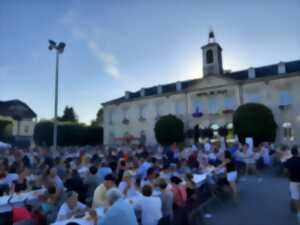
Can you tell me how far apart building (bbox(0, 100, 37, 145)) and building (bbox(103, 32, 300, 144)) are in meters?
→ 18.8

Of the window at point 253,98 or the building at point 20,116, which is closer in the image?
the window at point 253,98

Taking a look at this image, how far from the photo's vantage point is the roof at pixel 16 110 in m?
45.0

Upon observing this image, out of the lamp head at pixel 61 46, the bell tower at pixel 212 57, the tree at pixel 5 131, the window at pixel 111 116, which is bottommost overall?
the tree at pixel 5 131

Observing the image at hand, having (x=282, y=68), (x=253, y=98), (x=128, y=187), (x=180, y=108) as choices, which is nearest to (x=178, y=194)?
(x=128, y=187)

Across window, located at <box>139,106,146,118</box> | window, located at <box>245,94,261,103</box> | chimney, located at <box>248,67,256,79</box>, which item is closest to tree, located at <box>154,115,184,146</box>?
window, located at <box>139,106,146,118</box>

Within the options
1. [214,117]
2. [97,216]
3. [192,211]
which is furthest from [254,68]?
[97,216]

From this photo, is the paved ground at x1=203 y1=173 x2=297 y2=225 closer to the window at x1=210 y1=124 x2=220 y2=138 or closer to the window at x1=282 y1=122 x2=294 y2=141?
the window at x1=282 y1=122 x2=294 y2=141

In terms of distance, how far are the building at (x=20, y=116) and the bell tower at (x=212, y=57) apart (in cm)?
3585

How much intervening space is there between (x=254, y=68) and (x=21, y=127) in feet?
144

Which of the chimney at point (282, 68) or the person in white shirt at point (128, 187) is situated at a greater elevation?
the chimney at point (282, 68)

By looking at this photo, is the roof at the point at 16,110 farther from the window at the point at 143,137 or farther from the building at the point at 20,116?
the window at the point at 143,137

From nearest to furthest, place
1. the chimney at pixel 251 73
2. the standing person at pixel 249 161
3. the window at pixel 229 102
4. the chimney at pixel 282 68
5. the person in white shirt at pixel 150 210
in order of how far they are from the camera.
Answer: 1. the person in white shirt at pixel 150 210
2. the standing person at pixel 249 161
3. the chimney at pixel 282 68
4. the chimney at pixel 251 73
5. the window at pixel 229 102

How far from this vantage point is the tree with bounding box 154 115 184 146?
95.0ft

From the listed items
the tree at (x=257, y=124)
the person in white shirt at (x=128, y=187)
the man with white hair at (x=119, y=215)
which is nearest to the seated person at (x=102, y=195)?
the person in white shirt at (x=128, y=187)
